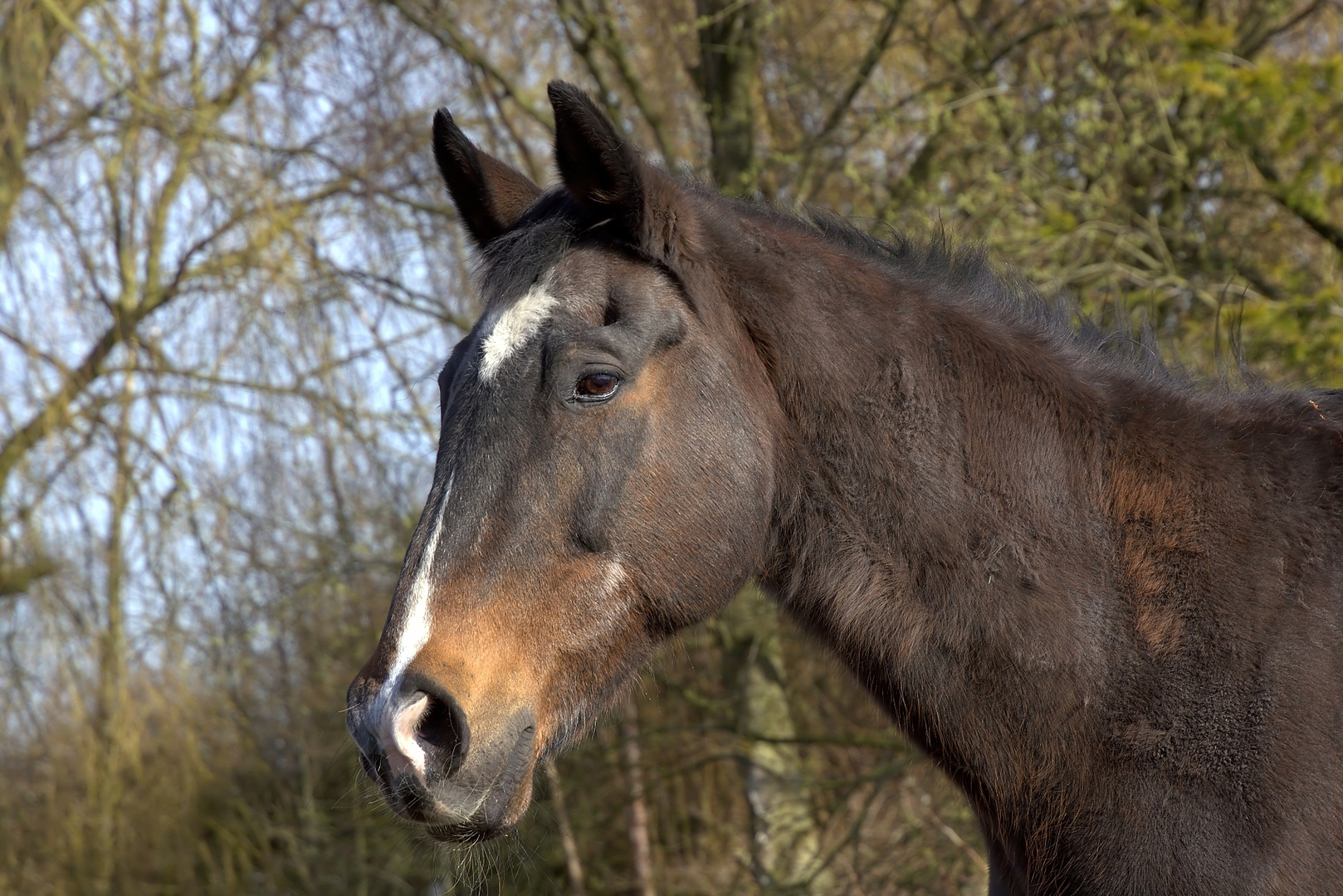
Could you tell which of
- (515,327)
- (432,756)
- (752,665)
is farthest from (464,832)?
(752,665)

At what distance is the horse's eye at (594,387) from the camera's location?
7.14ft

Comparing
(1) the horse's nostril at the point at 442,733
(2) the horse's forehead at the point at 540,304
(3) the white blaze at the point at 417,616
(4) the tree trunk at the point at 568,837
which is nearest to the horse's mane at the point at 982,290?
(2) the horse's forehead at the point at 540,304

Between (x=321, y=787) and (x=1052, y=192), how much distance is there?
683 cm

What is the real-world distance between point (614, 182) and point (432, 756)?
3.79 feet

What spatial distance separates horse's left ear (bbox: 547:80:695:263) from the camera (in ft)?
7.23

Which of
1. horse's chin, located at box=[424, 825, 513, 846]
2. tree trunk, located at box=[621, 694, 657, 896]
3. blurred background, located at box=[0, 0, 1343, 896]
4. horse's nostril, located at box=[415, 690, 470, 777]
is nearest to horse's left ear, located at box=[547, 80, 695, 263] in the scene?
horse's nostril, located at box=[415, 690, 470, 777]

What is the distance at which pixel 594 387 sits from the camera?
7.17 ft

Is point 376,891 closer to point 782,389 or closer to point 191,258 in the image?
point 191,258

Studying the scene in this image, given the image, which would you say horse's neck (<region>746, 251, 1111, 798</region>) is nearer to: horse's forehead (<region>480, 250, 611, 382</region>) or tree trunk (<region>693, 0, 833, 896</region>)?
horse's forehead (<region>480, 250, 611, 382</region>)

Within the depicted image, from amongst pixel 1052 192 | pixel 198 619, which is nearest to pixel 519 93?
pixel 1052 192

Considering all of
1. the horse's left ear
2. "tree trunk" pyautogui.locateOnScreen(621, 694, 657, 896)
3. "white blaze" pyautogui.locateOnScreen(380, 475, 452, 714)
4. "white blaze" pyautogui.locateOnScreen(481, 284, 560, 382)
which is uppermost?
the horse's left ear

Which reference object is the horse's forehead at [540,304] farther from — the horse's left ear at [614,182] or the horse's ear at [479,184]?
the horse's ear at [479,184]

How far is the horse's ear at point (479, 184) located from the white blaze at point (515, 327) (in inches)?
15.2

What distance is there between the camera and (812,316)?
2.34 metres
